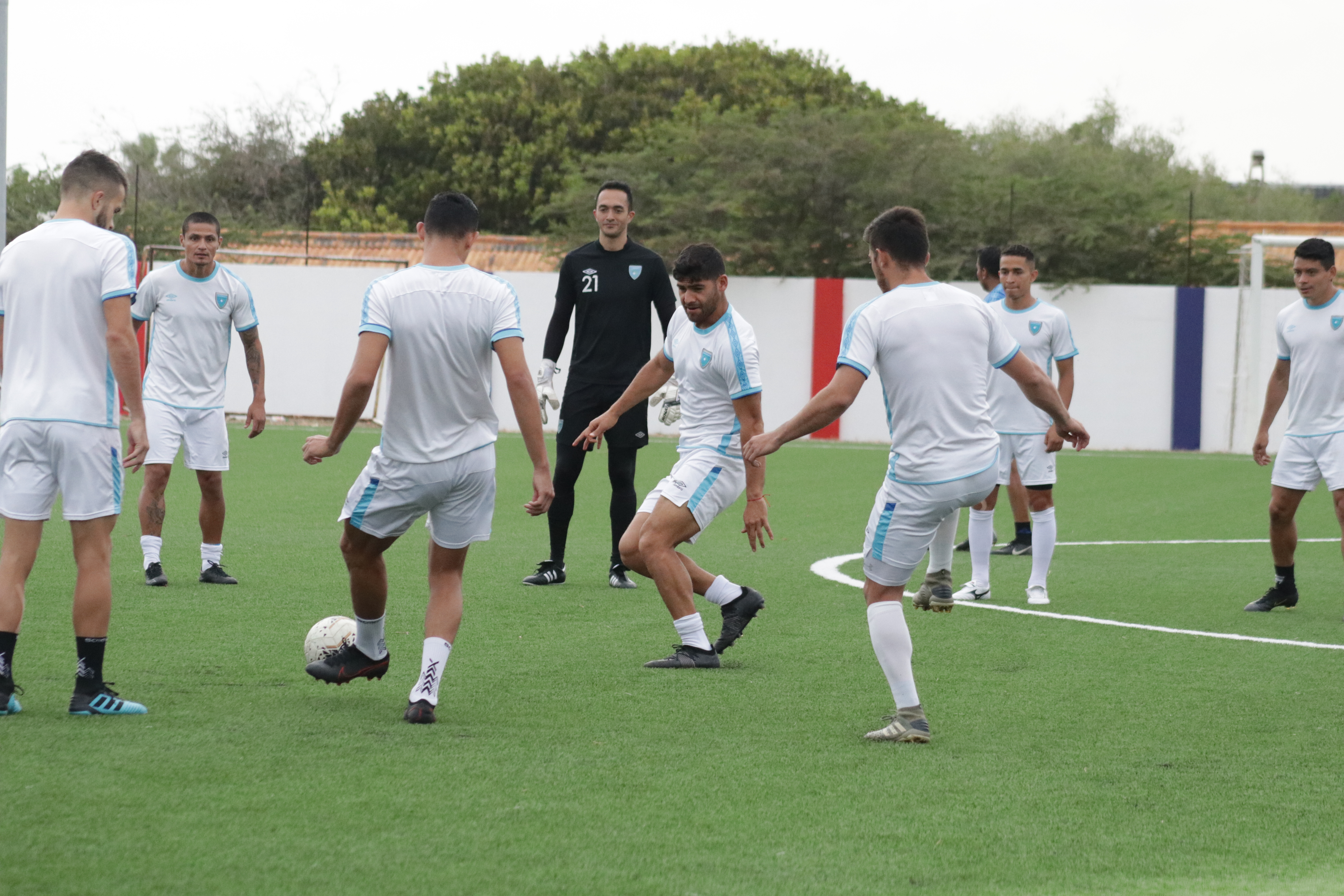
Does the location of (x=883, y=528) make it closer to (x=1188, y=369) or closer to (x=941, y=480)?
(x=941, y=480)

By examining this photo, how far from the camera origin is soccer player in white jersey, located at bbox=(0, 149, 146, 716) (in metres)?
5.39

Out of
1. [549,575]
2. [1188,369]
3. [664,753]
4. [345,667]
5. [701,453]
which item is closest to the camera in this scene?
[664,753]

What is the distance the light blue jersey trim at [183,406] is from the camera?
9109 millimetres

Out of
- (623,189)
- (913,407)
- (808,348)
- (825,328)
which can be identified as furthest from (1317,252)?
(808,348)

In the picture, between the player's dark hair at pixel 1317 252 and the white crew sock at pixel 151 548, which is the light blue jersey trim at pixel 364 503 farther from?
the player's dark hair at pixel 1317 252

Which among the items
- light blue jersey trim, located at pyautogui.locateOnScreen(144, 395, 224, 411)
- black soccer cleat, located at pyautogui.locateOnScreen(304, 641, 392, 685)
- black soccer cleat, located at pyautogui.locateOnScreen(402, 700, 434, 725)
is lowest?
black soccer cleat, located at pyautogui.locateOnScreen(402, 700, 434, 725)

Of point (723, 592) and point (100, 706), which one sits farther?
point (723, 592)

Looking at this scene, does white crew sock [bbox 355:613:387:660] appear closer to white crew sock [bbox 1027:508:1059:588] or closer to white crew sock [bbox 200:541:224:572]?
white crew sock [bbox 200:541:224:572]

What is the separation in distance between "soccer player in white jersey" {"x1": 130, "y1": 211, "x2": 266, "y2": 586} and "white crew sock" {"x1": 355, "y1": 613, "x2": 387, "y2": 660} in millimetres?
3294

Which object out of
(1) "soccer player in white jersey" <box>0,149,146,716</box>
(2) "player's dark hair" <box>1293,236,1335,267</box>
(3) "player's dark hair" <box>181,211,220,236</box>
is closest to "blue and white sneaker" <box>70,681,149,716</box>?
(1) "soccer player in white jersey" <box>0,149,146,716</box>

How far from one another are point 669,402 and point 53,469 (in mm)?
3610

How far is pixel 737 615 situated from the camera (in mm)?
7090

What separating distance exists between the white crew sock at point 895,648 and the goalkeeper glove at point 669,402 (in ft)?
6.95

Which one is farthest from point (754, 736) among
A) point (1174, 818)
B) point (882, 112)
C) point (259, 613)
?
point (882, 112)
